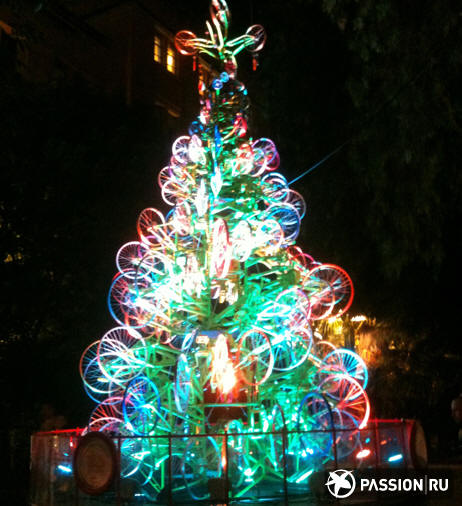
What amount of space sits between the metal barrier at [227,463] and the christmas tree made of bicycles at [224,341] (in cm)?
4

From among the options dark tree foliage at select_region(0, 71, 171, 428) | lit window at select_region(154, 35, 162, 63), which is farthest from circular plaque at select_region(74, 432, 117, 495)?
lit window at select_region(154, 35, 162, 63)

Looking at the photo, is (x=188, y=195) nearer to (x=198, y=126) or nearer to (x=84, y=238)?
(x=198, y=126)

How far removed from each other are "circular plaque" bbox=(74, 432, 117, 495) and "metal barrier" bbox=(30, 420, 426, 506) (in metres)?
0.32

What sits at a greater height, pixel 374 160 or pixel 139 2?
pixel 139 2

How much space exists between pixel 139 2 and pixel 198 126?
65.7ft

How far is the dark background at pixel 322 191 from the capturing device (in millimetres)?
15984

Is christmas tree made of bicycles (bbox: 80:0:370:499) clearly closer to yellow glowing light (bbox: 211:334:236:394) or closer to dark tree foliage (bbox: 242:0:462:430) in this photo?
yellow glowing light (bbox: 211:334:236:394)

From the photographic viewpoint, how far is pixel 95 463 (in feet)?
32.2

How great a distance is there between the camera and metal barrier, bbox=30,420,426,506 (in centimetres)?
1026

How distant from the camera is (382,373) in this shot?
2139 cm

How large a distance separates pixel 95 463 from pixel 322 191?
37.2ft

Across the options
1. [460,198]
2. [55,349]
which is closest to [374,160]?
[460,198]

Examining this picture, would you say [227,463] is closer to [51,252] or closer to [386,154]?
[386,154]

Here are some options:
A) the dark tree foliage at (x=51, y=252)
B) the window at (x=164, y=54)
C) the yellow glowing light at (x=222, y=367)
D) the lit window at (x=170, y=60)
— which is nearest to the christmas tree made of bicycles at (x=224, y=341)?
the yellow glowing light at (x=222, y=367)
